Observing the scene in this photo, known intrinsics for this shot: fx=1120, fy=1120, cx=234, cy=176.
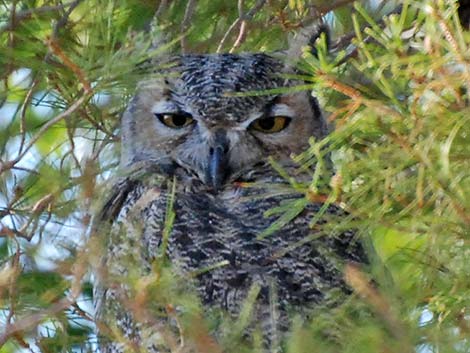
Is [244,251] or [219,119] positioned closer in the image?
[244,251]

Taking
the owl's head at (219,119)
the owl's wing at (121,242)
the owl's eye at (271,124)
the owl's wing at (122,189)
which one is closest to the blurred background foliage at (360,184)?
the owl's wing at (121,242)

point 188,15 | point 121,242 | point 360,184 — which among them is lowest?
point 360,184

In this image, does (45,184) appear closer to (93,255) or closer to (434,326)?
(93,255)

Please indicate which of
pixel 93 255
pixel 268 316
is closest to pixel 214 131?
pixel 268 316

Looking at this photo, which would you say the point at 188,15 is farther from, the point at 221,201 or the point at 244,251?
the point at 244,251

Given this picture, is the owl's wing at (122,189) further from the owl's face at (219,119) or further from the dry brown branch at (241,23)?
the dry brown branch at (241,23)

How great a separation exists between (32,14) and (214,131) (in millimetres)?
592

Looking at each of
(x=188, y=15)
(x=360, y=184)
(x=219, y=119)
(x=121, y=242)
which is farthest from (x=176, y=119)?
(x=360, y=184)

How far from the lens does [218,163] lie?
283cm

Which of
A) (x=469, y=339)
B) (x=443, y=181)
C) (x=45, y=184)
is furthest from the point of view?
(x=45, y=184)

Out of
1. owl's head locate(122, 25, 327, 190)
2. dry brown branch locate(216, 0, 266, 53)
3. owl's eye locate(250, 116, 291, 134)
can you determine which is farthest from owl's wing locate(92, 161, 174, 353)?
dry brown branch locate(216, 0, 266, 53)

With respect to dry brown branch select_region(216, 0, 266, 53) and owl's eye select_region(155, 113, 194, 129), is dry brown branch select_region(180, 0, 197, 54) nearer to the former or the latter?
dry brown branch select_region(216, 0, 266, 53)

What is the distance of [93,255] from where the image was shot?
176 centimetres

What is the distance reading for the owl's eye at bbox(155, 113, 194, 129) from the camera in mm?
2986
